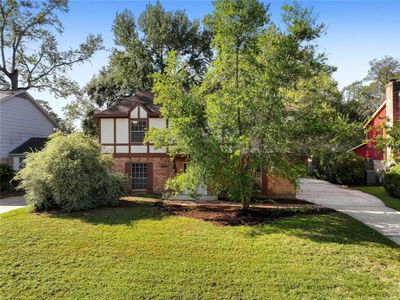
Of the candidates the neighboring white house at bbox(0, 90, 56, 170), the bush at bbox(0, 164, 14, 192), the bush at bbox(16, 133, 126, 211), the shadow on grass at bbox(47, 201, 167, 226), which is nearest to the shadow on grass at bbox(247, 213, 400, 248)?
the shadow on grass at bbox(47, 201, 167, 226)

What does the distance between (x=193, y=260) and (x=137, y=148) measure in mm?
10386

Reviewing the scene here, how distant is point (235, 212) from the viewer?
38.2 ft

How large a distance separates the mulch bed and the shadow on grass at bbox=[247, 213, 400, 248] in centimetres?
71

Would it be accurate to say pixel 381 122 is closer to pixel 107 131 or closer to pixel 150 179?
pixel 150 179

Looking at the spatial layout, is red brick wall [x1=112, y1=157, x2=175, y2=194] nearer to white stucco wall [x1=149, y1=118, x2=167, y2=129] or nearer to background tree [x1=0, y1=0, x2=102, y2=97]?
white stucco wall [x1=149, y1=118, x2=167, y2=129]

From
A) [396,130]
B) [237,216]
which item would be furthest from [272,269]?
[396,130]

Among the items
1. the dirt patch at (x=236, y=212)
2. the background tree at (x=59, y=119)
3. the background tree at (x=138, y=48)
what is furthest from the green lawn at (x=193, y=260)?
the background tree at (x=59, y=119)

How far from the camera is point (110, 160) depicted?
13.9 m

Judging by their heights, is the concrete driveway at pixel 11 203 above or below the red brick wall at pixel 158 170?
below

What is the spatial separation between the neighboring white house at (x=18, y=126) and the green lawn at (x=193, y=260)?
1189 centimetres

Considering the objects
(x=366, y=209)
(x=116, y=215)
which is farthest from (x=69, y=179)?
(x=366, y=209)

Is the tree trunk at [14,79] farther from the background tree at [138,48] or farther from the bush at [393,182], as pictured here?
the bush at [393,182]

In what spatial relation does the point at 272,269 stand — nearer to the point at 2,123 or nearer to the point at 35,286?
the point at 35,286

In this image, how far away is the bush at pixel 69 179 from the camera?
11.6 meters
